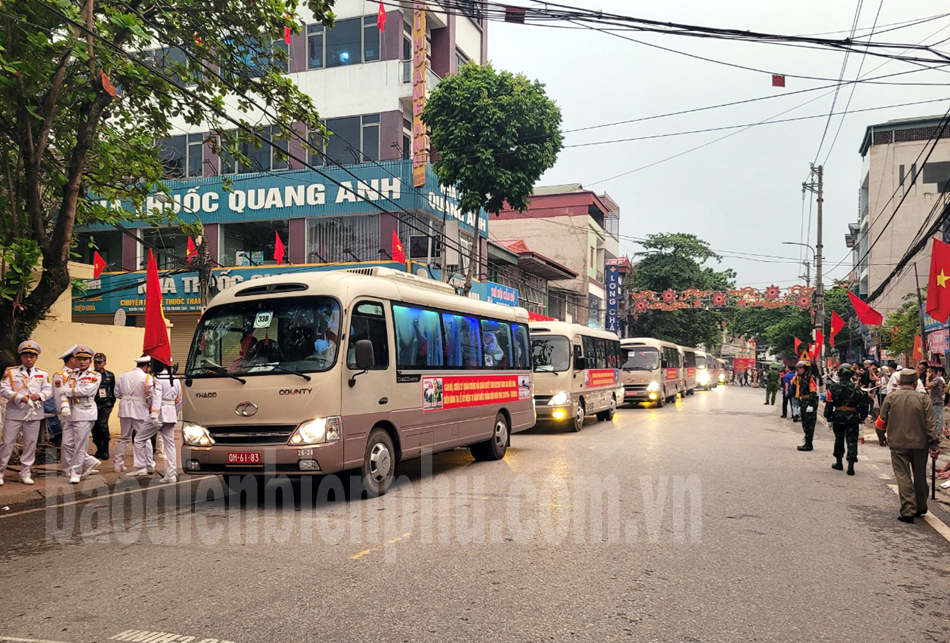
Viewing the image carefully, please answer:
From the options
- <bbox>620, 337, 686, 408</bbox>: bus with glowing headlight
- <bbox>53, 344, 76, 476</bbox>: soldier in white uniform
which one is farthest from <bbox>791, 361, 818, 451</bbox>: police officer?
<bbox>620, 337, 686, 408</bbox>: bus with glowing headlight

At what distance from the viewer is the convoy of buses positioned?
8641 mm

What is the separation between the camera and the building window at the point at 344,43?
29.2m

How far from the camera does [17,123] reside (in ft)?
39.4

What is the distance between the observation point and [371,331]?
970 cm

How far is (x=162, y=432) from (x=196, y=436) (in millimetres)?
2579

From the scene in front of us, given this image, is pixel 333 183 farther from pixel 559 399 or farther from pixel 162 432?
pixel 162 432

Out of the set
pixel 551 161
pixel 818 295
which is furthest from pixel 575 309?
pixel 551 161

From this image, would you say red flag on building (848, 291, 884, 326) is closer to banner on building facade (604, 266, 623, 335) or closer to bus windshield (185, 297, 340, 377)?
bus windshield (185, 297, 340, 377)

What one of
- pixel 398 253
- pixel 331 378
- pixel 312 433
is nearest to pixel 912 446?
pixel 331 378

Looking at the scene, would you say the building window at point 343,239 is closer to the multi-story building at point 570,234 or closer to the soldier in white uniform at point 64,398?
the soldier in white uniform at point 64,398

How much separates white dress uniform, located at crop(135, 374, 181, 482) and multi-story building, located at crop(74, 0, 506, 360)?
644 inches

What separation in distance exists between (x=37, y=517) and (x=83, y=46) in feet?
19.7

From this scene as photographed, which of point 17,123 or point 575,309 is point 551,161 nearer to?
point 17,123

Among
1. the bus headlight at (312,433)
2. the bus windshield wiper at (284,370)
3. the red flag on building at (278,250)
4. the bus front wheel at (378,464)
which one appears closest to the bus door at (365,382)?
the bus front wheel at (378,464)
